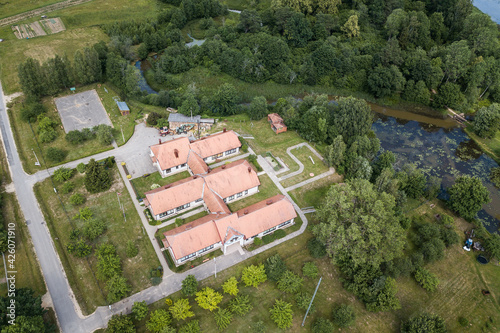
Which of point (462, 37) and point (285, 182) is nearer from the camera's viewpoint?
point (285, 182)

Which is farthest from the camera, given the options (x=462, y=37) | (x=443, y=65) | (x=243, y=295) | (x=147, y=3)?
(x=147, y=3)

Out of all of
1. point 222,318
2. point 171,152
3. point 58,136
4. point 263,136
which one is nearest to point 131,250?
point 222,318

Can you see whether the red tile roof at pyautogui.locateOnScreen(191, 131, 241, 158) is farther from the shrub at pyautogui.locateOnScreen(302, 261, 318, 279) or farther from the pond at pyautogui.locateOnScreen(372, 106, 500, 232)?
the pond at pyautogui.locateOnScreen(372, 106, 500, 232)

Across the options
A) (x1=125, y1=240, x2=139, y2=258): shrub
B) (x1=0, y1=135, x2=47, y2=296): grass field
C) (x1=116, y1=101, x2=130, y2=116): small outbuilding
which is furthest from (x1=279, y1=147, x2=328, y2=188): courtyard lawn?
(x1=0, y1=135, x2=47, y2=296): grass field

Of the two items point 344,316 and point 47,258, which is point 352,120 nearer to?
point 344,316

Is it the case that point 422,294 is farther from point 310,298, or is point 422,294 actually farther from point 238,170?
point 238,170

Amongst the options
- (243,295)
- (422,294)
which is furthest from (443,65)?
(243,295)

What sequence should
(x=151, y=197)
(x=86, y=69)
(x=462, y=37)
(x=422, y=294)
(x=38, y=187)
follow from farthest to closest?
(x=462, y=37), (x=86, y=69), (x=38, y=187), (x=151, y=197), (x=422, y=294)
